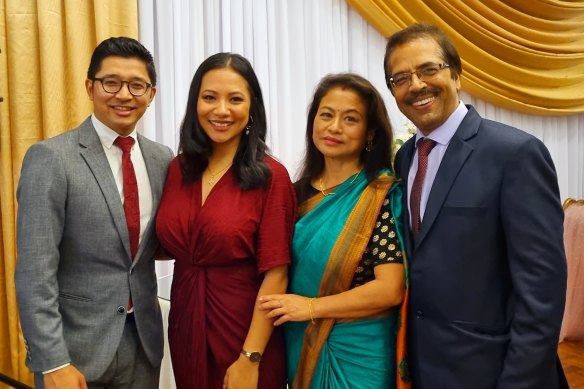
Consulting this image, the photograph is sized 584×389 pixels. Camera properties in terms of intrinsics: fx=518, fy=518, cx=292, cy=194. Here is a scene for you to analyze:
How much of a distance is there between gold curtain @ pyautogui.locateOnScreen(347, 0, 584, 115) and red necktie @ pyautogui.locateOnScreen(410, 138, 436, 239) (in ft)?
5.78

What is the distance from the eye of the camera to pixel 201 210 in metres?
1.47

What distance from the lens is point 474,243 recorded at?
1.27 meters

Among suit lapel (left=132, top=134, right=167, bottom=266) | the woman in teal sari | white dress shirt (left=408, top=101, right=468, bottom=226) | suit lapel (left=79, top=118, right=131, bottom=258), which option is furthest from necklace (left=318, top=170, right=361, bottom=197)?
suit lapel (left=79, top=118, right=131, bottom=258)

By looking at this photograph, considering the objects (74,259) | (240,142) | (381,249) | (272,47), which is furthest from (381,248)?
(272,47)

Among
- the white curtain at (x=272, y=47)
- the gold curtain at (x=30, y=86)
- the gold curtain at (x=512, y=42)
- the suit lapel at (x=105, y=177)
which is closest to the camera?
the suit lapel at (x=105, y=177)

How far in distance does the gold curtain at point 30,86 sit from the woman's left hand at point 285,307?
51.6 inches

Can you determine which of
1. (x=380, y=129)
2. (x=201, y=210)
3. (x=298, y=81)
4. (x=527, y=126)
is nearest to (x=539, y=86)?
(x=527, y=126)

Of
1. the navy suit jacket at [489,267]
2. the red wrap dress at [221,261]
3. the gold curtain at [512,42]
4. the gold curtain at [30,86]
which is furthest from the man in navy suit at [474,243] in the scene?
the gold curtain at [512,42]

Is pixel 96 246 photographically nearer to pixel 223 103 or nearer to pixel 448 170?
pixel 223 103

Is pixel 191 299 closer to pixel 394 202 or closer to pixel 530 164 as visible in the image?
pixel 394 202

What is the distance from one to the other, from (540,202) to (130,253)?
1047 mm

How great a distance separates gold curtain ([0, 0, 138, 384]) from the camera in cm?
214

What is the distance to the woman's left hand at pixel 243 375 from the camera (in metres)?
1.41

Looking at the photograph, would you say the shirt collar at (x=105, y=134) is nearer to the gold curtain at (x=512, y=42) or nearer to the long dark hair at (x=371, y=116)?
the long dark hair at (x=371, y=116)
